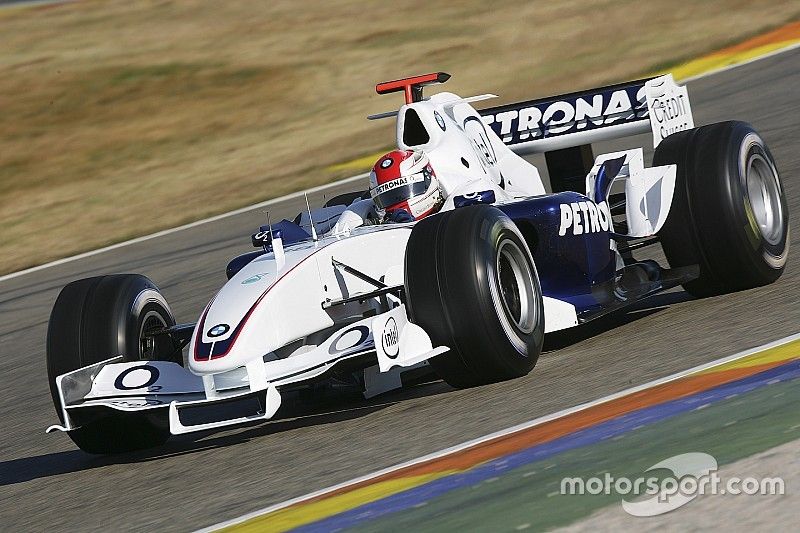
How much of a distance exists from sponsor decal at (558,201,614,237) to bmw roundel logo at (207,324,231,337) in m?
1.95

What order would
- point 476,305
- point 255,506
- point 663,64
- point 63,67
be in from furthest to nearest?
point 63,67 < point 663,64 < point 476,305 < point 255,506

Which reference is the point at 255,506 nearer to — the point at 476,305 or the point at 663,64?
the point at 476,305

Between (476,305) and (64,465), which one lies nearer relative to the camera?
(476,305)

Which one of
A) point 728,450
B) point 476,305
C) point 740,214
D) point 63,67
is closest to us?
point 728,450

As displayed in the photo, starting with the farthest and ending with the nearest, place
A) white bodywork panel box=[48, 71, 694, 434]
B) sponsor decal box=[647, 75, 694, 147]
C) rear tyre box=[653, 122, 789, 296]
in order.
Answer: sponsor decal box=[647, 75, 694, 147] → rear tyre box=[653, 122, 789, 296] → white bodywork panel box=[48, 71, 694, 434]

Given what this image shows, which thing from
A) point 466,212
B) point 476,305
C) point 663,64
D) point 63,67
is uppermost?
point 63,67

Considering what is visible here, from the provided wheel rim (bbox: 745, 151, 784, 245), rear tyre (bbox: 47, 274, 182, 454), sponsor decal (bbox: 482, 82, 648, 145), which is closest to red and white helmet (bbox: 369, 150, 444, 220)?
rear tyre (bbox: 47, 274, 182, 454)

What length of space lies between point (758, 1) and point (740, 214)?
50.8ft

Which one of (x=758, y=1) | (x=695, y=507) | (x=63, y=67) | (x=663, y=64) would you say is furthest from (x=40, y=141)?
(x=695, y=507)

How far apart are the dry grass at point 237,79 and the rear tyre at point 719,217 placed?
9233 mm

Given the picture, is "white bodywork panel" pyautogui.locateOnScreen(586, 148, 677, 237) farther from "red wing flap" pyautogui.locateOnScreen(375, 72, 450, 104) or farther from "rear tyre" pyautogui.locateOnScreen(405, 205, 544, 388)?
"rear tyre" pyautogui.locateOnScreen(405, 205, 544, 388)

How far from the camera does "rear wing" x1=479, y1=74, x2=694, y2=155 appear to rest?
345 inches

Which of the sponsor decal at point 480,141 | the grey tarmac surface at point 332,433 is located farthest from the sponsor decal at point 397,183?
the grey tarmac surface at point 332,433

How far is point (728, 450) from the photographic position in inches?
169
